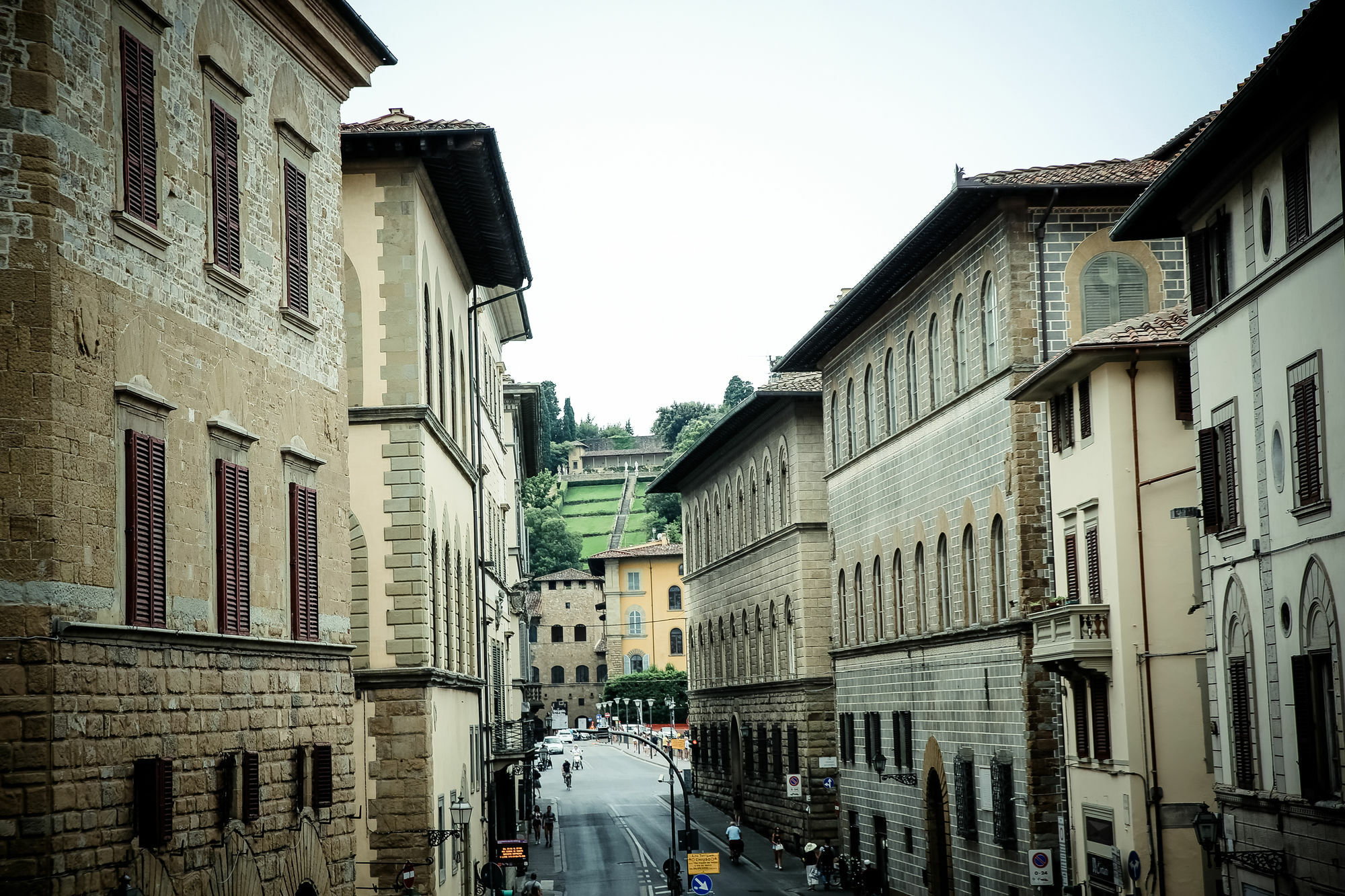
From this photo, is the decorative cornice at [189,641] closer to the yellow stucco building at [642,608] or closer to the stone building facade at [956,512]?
the stone building facade at [956,512]

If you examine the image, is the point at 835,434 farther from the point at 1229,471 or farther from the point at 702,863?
the point at 1229,471

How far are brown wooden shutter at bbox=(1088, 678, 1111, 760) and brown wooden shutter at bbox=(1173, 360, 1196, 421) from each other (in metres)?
5.23

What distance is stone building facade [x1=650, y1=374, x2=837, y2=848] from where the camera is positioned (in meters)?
57.1

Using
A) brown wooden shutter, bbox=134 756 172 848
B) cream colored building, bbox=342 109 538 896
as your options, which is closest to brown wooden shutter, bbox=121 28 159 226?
brown wooden shutter, bbox=134 756 172 848

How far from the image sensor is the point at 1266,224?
23.2 metres

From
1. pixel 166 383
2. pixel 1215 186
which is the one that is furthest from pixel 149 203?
pixel 1215 186

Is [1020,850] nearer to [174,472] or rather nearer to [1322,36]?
[1322,36]

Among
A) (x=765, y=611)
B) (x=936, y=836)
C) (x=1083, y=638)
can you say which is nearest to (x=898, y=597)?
(x=936, y=836)

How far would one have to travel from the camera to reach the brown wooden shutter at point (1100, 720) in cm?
3158

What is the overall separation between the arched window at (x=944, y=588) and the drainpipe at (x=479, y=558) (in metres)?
11.5

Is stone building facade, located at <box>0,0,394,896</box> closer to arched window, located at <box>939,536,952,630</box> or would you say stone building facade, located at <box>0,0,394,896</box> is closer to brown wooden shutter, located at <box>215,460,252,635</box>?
brown wooden shutter, located at <box>215,460,252,635</box>

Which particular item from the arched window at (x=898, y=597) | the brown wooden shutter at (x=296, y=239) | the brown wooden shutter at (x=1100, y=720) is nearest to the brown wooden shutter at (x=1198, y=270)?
the brown wooden shutter at (x=1100, y=720)

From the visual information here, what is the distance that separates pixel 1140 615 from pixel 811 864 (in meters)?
23.6

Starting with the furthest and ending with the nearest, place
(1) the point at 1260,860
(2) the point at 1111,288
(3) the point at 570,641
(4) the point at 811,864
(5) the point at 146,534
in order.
→ (3) the point at 570,641, (4) the point at 811,864, (2) the point at 1111,288, (1) the point at 1260,860, (5) the point at 146,534
